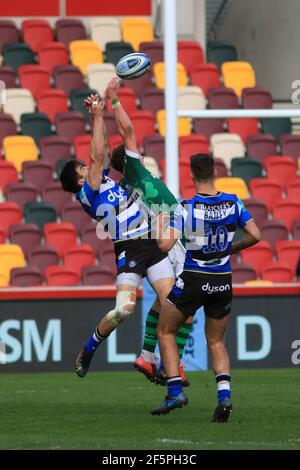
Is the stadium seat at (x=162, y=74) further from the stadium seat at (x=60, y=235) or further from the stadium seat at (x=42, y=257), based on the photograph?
the stadium seat at (x=42, y=257)

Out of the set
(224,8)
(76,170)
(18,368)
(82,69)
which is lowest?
(18,368)

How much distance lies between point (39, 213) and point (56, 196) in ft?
1.34

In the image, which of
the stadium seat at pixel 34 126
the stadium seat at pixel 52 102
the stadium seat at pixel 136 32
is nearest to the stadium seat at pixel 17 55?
the stadium seat at pixel 52 102

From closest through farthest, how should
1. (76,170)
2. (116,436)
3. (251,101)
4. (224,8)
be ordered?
1. (116,436)
2. (76,170)
3. (251,101)
4. (224,8)

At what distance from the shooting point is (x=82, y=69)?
18797 millimetres

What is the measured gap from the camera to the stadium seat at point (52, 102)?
1784 cm

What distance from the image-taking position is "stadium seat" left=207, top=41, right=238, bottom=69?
779 inches

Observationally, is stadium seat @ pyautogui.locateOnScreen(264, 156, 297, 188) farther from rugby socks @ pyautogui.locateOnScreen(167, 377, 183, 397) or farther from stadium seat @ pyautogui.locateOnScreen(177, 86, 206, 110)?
rugby socks @ pyautogui.locateOnScreen(167, 377, 183, 397)

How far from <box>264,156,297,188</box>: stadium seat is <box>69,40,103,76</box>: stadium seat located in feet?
9.99

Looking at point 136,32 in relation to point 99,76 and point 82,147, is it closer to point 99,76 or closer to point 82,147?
point 99,76

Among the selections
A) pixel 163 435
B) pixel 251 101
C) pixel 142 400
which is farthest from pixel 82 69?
pixel 163 435

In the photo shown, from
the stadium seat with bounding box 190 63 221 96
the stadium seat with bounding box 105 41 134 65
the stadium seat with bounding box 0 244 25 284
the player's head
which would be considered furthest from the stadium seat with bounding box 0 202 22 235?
the player's head

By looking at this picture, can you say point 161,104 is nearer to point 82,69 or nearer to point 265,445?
point 82,69

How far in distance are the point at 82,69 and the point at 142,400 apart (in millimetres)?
9770
